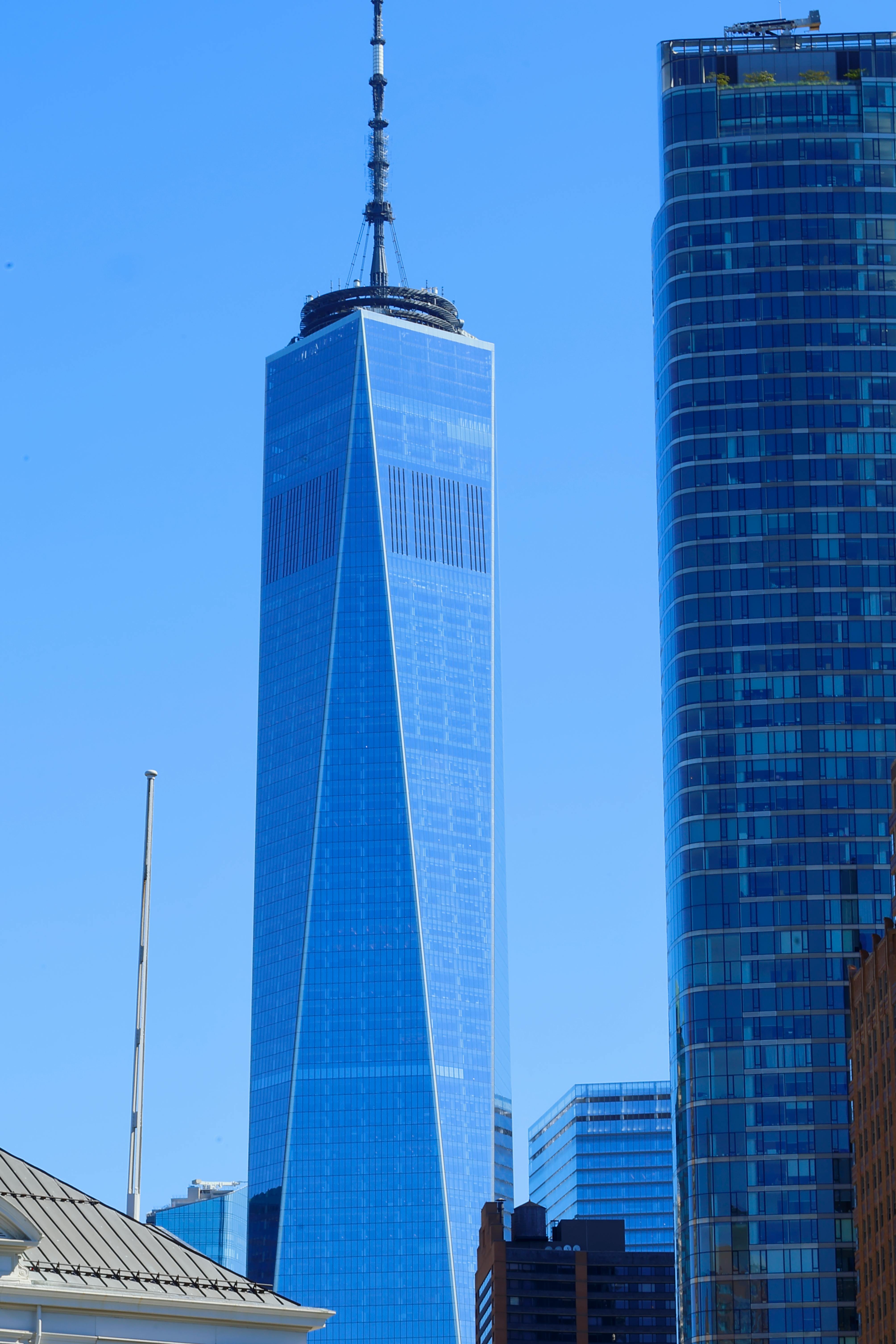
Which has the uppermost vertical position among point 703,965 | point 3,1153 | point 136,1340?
point 703,965

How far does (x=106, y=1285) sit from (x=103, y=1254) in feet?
4.08

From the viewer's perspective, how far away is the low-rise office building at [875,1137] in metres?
168

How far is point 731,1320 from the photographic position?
187 meters

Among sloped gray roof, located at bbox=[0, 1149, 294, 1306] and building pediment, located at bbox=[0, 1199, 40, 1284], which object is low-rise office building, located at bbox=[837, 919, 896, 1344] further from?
building pediment, located at bbox=[0, 1199, 40, 1284]

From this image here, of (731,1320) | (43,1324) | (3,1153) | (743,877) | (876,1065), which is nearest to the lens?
(43,1324)

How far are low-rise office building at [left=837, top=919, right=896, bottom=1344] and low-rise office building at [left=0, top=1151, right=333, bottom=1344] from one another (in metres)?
127

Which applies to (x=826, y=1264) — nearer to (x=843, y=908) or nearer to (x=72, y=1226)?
(x=843, y=908)

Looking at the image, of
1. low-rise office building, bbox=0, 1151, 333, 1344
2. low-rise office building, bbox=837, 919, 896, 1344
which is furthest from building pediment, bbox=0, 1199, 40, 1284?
low-rise office building, bbox=837, 919, 896, 1344

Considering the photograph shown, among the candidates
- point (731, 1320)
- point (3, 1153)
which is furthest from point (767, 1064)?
point (3, 1153)

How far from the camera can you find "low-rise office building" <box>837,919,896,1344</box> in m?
168

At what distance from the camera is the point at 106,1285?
43.6 meters

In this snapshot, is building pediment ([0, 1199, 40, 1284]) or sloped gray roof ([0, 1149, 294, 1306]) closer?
building pediment ([0, 1199, 40, 1284])

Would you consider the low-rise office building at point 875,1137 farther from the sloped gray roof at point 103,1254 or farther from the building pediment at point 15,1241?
the building pediment at point 15,1241

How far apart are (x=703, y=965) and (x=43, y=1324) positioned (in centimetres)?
15818
